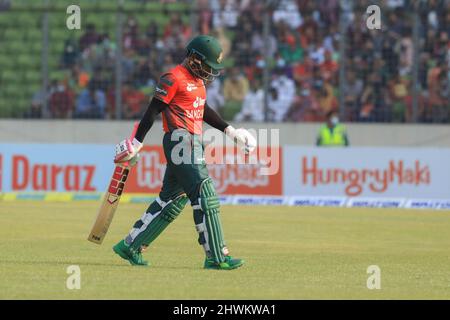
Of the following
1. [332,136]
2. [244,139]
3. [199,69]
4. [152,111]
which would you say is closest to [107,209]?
[152,111]

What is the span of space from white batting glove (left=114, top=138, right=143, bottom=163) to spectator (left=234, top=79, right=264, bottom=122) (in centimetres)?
1530

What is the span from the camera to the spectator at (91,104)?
91.8 feet

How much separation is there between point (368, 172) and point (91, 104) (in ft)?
23.0

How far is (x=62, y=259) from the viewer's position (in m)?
13.7

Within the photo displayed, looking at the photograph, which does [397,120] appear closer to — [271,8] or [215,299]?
[271,8]

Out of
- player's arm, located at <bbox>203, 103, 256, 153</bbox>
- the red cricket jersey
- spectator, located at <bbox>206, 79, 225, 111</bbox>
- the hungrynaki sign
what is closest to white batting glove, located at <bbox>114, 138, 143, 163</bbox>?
the red cricket jersey

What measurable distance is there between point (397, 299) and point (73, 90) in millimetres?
18365

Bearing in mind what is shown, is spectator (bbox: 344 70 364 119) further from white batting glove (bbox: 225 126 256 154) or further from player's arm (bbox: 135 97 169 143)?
player's arm (bbox: 135 97 169 143)

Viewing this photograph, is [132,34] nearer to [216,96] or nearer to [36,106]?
[216,96]

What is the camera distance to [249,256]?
14555 millimetres

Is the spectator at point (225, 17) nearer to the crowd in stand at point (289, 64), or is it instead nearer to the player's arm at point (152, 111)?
the crowd in stand at point (289, 64)

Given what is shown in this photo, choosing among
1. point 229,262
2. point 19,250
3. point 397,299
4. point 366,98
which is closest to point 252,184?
point 366,98

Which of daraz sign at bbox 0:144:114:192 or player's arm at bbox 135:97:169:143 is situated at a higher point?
player's arm at bbox 135:97:169:143

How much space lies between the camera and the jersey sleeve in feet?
40.6
